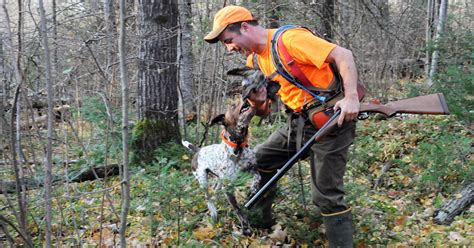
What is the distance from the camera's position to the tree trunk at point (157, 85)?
255 inches

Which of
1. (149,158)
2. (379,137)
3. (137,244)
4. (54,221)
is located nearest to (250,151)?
(137,244)

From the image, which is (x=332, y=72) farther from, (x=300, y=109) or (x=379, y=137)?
(x=379, y=137)

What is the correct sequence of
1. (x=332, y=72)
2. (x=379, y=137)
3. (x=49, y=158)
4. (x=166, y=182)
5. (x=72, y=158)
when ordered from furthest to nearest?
(x=379, y=137)
(x=72, y=158)
(x=166, y=182)
(x=332, y=72)
(x=49, y=158)

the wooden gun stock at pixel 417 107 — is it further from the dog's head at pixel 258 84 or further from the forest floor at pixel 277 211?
the forest floor at pixel 277 211

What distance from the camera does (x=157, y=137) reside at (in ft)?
22.0

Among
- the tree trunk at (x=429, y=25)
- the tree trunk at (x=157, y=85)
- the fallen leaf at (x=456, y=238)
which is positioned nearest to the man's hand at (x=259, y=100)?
the fallen leaf at (x=456, y=238)

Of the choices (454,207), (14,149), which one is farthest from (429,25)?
(14,149)

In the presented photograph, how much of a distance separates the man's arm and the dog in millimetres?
695

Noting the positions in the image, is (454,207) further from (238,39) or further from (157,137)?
(157,137)

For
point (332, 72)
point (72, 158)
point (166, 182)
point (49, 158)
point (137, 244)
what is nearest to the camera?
point (49, 158)

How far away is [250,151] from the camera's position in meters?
4.41

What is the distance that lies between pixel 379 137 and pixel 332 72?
5.34 m

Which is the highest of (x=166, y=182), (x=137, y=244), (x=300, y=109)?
(x=300, y=109)

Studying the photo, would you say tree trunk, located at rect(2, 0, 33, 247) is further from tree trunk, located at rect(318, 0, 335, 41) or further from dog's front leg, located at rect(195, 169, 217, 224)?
tree trunk, located at rect(318, 0, 335, 41)
